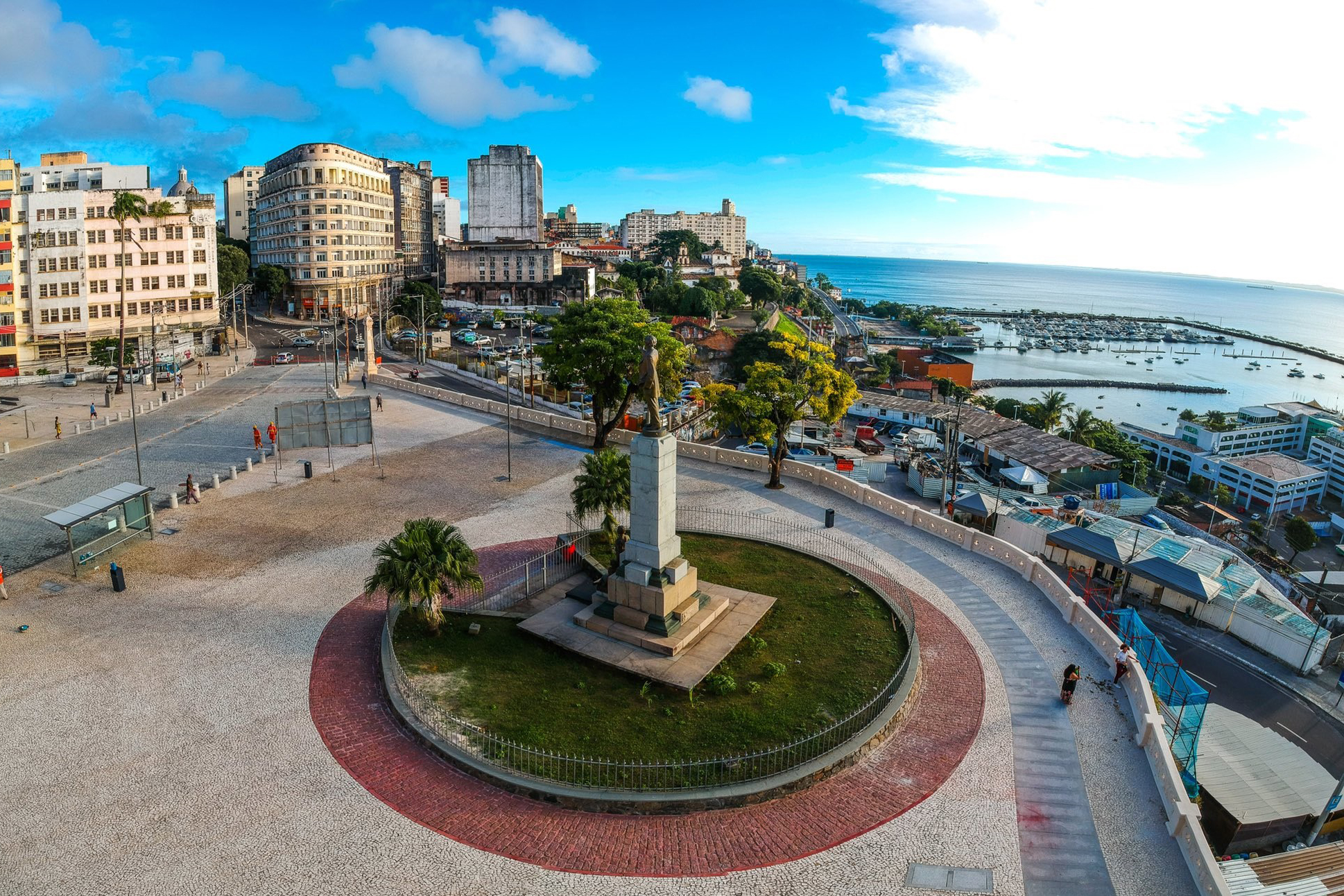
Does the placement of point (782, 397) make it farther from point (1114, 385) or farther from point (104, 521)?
point (1114, 385)

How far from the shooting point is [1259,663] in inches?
1128

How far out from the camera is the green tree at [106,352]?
189ft

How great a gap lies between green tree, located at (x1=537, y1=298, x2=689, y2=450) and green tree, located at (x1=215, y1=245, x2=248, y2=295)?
6563cm

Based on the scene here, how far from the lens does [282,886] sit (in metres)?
12.1

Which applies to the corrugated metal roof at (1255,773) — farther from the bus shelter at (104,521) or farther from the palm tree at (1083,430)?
the palm tree at (1083,430)

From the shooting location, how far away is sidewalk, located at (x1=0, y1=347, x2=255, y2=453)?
40.7 meters

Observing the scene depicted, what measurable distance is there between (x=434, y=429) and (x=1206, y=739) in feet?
120

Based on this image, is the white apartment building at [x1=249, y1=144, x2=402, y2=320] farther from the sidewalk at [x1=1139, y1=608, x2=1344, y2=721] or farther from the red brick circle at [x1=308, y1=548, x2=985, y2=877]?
the sidewalk at [x1=1139, y1=608, x2=1344, y2=721]

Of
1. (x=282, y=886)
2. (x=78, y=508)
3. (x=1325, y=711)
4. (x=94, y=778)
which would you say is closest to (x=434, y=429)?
(x=78, y=508)

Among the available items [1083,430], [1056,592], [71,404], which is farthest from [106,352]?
[1083,430]

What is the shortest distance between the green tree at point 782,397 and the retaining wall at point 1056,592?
261 cm

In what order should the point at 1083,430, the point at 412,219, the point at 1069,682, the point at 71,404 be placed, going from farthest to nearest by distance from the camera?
1. the point at 412,219
2. the point at 1083,430
3. the point at 71,404
4. the point at 1069,682

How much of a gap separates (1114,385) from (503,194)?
11242 centimetres

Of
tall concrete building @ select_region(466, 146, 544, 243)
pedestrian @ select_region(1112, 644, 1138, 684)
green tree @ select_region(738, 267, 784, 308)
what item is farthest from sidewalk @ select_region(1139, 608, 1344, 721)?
tall concrete building @ select_region(466, 146, 544, 243)
